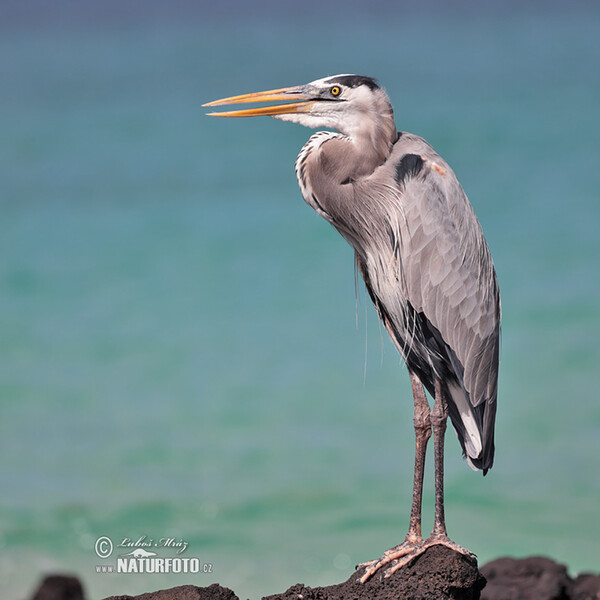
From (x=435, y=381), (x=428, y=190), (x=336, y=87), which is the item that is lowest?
(x=435, y=381)

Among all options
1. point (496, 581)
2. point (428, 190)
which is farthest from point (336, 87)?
point (496, 581)

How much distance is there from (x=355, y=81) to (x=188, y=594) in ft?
8.25

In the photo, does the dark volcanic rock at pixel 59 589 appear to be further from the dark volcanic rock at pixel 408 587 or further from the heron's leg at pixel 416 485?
the heron's leg at pixel 416 485

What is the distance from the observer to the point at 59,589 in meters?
5.52

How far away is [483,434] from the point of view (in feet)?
13.6

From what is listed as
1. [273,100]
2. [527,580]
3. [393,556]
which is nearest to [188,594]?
[393,556]

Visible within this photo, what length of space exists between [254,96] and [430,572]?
2.40 m

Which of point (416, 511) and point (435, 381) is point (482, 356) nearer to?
point (435, 381)

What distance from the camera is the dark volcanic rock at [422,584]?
A: 12.3ft

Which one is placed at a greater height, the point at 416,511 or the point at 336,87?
the point at 336,87

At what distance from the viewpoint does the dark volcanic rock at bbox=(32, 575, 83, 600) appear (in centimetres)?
549

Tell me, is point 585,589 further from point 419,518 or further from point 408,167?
point 408,167

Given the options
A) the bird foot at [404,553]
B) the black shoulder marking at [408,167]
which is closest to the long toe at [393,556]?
the bird foot at [404,553]

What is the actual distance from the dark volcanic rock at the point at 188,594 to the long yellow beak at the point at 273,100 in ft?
7.33
